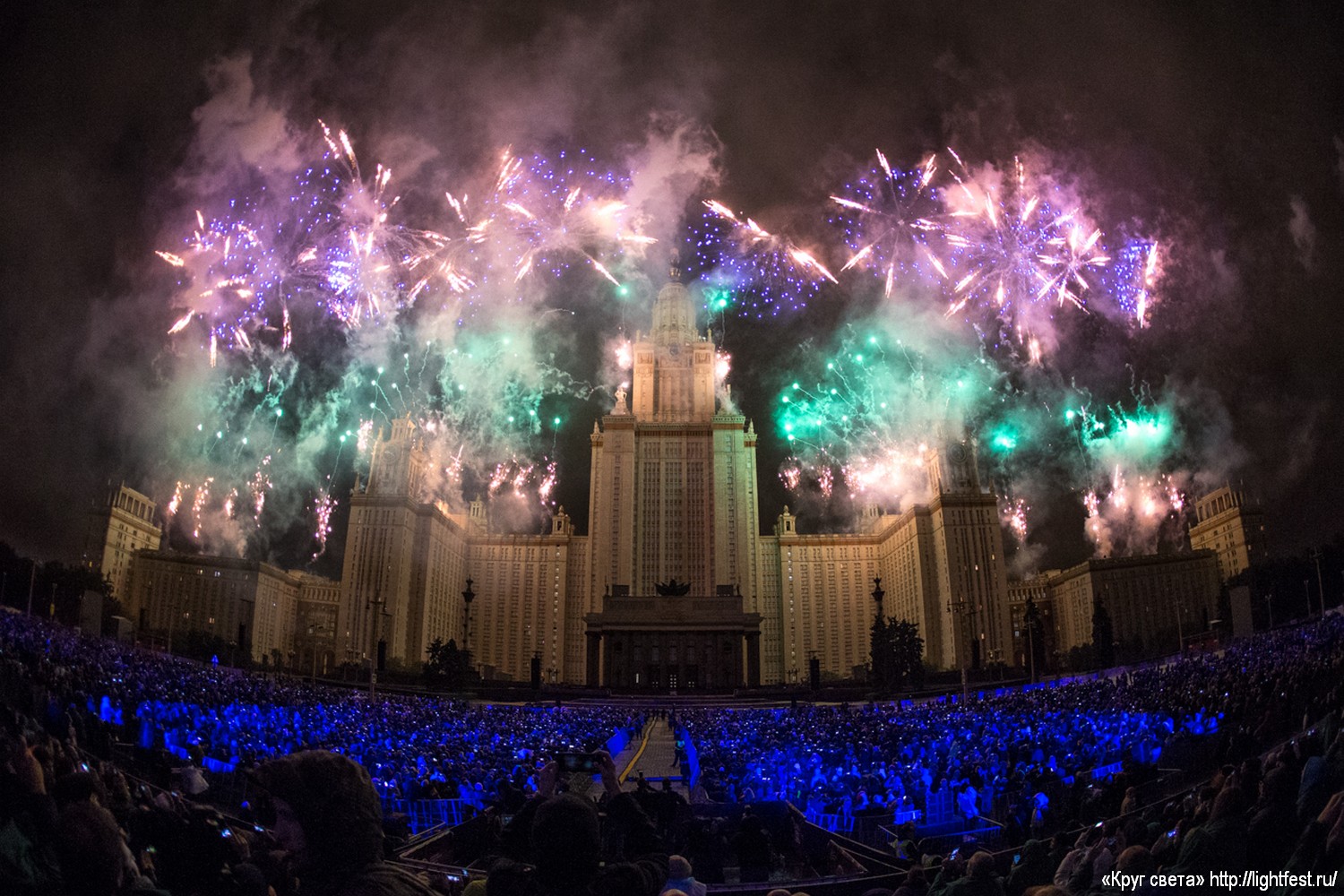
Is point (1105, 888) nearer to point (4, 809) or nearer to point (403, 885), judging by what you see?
point (403, 885)

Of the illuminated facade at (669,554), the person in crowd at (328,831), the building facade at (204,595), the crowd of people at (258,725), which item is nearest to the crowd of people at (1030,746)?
the crowd of people at (258,725)

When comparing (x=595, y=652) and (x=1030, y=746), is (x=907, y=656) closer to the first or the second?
(x=595, y=652)

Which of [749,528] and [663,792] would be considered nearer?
[663,792]

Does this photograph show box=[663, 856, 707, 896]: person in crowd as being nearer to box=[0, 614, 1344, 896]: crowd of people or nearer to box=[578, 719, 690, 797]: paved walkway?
box=[0, 614, 1344, 896]: crowd of people

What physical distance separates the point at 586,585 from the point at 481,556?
13.0m

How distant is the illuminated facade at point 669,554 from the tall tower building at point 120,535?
21.2 metres

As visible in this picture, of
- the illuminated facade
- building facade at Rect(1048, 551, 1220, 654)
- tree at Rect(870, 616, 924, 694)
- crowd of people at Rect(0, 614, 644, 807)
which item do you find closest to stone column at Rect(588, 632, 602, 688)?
the illuminated facade

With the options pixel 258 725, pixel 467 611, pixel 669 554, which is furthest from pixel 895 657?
pixel 258 725

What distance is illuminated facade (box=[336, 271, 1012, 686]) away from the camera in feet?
252

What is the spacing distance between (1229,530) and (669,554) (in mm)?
52021

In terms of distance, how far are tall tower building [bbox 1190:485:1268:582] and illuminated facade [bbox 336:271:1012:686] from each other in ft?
73.3

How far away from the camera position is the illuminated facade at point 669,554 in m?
76.9

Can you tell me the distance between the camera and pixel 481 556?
9038 centimetres

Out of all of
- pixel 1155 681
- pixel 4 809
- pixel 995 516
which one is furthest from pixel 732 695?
pixel 4 809
